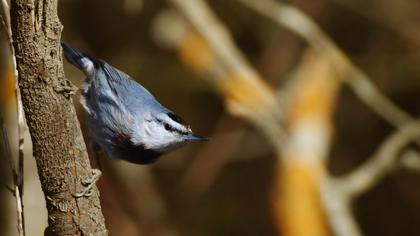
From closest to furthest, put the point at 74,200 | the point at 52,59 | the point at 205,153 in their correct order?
the point at 52,59
the point at 74,200
the point at 205,153

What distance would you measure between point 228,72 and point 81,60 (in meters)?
1.82

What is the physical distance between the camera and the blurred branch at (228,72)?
3916 millimetres

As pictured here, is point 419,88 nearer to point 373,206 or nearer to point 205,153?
point 373,206

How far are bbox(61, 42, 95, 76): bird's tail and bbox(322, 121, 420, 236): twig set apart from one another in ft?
6.09

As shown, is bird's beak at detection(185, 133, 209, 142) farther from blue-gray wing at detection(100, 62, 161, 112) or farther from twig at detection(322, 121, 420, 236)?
twig at detection(322, 121, 420, 236)

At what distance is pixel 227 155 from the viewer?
5.00m

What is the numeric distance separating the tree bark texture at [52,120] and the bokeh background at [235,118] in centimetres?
273

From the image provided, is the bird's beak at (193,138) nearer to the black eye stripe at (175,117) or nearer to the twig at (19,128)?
the black eye stripe at (175,117)

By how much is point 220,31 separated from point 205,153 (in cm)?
117

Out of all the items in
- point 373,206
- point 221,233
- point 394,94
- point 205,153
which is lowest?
point 221,233

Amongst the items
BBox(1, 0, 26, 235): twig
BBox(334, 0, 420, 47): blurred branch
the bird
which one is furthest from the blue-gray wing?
BBox(334, 0, 420, 47): blurred branch

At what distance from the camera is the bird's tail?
7.44 ft

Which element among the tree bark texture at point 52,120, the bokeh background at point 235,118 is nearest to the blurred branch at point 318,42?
the bokeh background at point 235,118

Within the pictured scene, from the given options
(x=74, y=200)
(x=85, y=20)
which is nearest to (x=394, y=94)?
(x=85, y=20)
